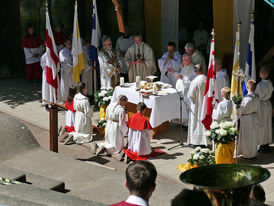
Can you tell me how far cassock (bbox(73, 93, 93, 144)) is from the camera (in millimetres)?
11242

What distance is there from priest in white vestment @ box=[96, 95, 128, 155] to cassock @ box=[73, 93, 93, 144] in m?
0.73

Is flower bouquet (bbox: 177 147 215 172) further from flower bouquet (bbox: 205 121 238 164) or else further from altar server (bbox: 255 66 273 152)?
altar server (bbox: 255 66 273 152)

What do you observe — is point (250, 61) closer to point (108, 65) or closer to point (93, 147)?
point (93, 147)

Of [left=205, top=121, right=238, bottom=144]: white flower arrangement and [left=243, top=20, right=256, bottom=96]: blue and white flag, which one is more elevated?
[left=243, top=20, right=256, bottom=96]: blue and white flag

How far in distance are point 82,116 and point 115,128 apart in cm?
104

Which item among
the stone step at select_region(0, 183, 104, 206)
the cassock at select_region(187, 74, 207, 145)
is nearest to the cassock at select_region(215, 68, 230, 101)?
the cassock at select_region(187, 74, 207, 145)

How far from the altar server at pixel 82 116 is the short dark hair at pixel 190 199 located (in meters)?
7.22

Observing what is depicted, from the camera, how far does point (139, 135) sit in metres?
10.3

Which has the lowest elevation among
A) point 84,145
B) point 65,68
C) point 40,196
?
point 84,145

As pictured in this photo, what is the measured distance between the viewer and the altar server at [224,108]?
9664 mm

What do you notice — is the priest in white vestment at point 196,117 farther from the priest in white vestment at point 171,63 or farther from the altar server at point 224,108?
the priest in white vestment at point 171,63

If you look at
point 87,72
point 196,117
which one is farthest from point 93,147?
point 87,72

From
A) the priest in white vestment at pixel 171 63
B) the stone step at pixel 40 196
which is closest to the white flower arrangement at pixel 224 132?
the stone step at pixel 40 196

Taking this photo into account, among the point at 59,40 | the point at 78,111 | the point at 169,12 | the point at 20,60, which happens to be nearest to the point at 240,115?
the point at 78,111
